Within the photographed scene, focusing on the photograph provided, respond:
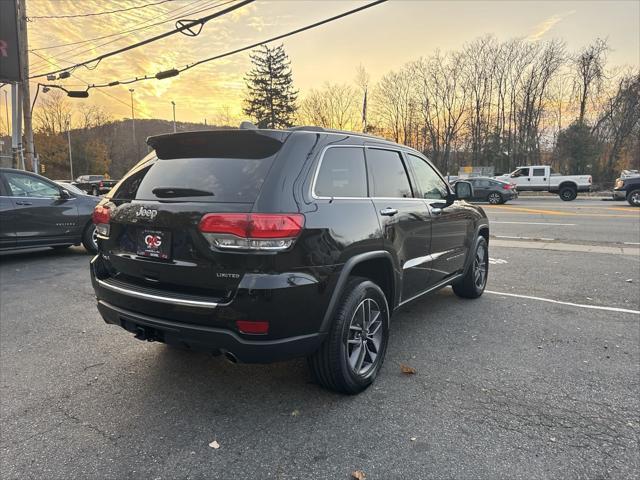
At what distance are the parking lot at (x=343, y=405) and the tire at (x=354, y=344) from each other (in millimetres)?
148

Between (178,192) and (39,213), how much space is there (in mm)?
6536

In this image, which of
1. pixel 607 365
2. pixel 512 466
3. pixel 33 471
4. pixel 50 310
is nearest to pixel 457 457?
pixel 512 466

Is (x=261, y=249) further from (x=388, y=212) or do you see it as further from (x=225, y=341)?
(x=388, y=212)

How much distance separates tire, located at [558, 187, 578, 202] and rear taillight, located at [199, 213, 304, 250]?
1156 inches

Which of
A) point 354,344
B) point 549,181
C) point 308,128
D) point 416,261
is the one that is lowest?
point 354,344

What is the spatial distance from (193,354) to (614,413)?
3.19m

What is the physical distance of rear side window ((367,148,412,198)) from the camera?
3.56 metres

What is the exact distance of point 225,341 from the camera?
2.58 m

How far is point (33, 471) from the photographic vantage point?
2344 mm

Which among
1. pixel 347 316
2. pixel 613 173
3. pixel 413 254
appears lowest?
pixel 347 316

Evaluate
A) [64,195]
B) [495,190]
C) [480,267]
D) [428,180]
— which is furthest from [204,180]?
[495,190]

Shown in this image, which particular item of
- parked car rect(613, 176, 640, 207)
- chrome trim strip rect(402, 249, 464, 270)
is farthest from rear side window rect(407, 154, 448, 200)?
parked car rect(613, 176, 640, 207)

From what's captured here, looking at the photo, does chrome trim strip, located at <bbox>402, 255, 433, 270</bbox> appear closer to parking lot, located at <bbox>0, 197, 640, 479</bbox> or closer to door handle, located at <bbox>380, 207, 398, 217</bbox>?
door handle, located at <bbox>380, 207, 398, 217</bbox>

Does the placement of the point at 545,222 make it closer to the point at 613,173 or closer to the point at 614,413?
the point at 614,413
